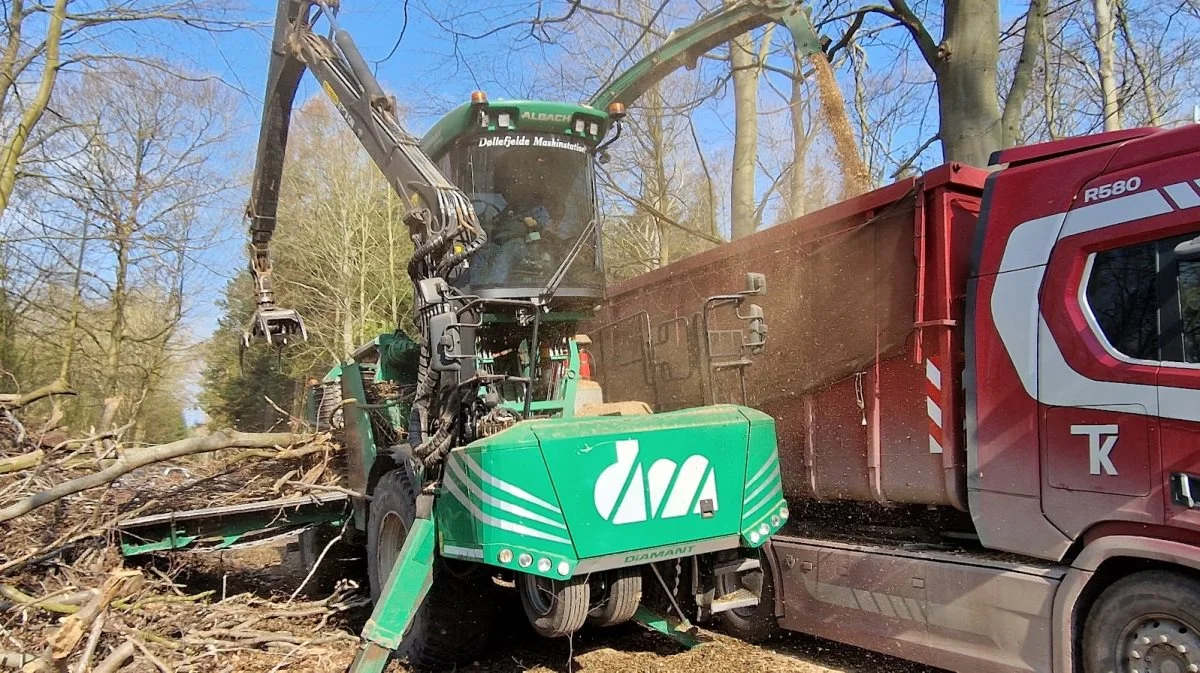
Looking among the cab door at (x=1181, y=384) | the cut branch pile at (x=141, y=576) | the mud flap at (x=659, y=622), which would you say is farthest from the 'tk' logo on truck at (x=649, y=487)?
the cut branch pile at (x=141, y=576)

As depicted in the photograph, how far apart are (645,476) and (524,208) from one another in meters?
2.08

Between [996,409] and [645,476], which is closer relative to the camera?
[645,476]

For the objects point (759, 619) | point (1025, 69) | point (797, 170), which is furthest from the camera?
point (797, 170)

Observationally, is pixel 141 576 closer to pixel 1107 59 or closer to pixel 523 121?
pixel 523 121

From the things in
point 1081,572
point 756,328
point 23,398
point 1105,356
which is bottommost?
point 1081,572

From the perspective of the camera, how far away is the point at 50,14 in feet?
45.1

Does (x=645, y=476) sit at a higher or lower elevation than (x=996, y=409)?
lower

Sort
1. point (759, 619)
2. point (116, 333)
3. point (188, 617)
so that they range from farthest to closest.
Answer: point (116, 333), point (759, 619), point (188, 617)

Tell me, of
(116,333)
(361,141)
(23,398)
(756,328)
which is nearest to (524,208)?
(361,141)

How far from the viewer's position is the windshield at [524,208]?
5273mm

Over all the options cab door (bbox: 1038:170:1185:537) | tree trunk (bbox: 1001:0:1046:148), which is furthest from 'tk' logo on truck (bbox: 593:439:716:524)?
tree trunk (bbox: 1001:0:1046:148)

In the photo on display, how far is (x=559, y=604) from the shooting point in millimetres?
4160

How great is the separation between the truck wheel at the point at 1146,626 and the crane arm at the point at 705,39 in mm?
4230

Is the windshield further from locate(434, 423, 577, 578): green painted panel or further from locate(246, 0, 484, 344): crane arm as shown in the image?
locate(434, 423, 577, 578): green painted panel
